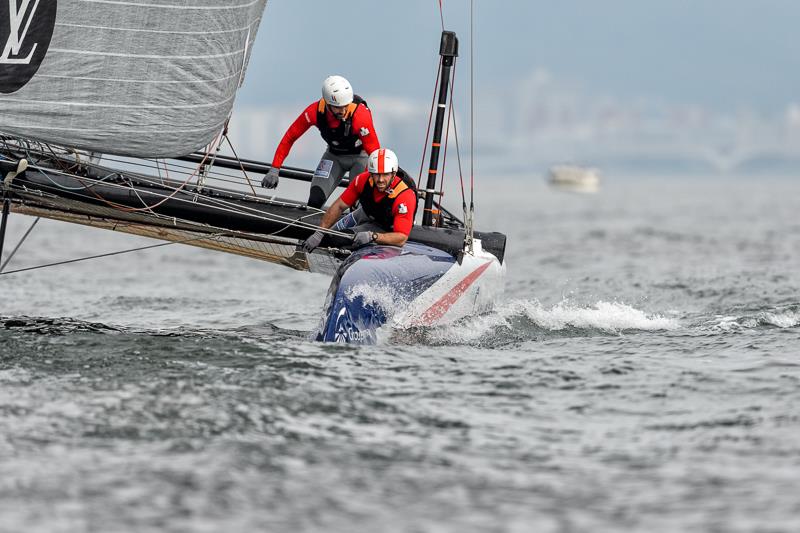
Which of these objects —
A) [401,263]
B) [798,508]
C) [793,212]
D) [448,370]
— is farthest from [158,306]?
[793,212]

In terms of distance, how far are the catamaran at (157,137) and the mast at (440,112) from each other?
50 centimetres

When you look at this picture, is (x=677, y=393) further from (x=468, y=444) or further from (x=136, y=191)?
(x=136, y=191)

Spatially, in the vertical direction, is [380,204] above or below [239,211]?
above

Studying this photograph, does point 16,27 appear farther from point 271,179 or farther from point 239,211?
point 271,179

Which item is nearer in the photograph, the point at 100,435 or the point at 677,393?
the point at 100,435

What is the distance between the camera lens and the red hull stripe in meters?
9.38

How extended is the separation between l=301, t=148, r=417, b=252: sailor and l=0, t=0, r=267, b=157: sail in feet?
3.95

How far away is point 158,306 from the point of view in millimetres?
13094

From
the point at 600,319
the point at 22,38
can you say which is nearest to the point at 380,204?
the point at 600,319

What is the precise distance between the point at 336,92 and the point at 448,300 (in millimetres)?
2050

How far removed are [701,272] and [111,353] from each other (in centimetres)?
1283

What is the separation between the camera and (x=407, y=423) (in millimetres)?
6418

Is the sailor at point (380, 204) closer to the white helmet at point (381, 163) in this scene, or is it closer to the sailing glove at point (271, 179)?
the white helmet at point (381, 163)

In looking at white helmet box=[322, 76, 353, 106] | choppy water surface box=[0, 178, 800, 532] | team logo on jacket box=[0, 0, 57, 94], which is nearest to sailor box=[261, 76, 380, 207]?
white helmet box=[322, 76, 353, 106]
